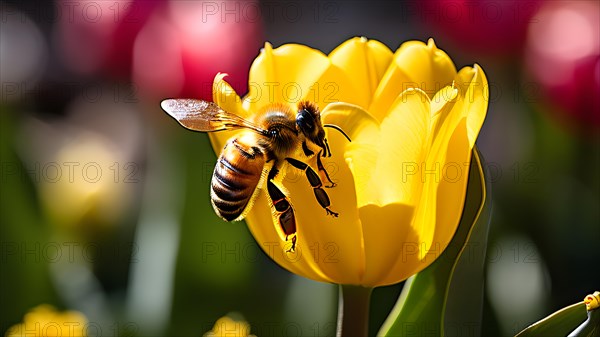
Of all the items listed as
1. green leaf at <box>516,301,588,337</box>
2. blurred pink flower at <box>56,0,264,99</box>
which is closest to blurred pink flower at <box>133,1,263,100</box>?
blurred pink flower at <box>56,0,264,99</box>

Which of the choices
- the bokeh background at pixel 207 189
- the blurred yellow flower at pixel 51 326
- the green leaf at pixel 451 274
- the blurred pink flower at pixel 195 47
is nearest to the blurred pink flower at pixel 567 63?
the bokeh background at pixel 207 189

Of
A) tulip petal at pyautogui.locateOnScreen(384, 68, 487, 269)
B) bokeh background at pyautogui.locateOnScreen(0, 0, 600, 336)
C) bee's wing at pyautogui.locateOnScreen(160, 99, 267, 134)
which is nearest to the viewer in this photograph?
tulip petal at pyautogui.locateOnScreen(384, 68, 487, 269)

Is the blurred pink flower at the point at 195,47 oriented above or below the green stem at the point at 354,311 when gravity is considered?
above

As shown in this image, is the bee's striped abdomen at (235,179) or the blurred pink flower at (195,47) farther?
the blurred pink flower at (195,47)

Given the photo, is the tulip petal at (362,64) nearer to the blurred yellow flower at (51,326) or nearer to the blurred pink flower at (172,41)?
the blurred yellow flower at (51,326)

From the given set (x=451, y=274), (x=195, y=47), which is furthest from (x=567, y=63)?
(x=451, y=274)

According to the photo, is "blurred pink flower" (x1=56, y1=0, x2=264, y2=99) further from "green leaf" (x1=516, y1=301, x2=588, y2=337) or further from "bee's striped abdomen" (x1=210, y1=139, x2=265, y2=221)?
"green leaf" (x1=516, y1=301, x2=588, y2=337)

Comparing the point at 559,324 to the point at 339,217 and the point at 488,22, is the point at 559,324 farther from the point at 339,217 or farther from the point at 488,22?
the point at 488,22
